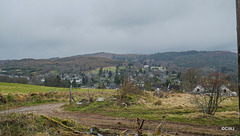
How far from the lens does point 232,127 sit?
24.3 ft

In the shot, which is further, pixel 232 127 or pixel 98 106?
pixel 98 106

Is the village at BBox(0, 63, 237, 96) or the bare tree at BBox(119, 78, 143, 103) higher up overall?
the bare tree at BBox(119, 78, 143, 103)

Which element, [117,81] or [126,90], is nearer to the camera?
[126,90]

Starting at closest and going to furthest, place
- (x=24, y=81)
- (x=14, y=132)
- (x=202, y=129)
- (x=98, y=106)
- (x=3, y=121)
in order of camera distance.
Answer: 1. (x=14, y=132)
2. (x=3, y=121)
3. (x=202, y=129)
4. (x=98, y=106)
5. (x=24, y=81)

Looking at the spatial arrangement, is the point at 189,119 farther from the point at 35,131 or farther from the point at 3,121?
the point at 3,121

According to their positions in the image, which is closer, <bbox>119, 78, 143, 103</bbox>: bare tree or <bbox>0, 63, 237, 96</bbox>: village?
<bbox>119, 78, 143, 103</bbox>: bare tree

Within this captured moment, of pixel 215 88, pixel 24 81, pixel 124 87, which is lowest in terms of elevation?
pixel 24 81

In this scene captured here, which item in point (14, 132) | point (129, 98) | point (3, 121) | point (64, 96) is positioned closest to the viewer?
point (14, 132)

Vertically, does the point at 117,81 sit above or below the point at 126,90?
below

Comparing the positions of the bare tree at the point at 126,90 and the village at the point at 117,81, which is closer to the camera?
the bare tree at the point at 126,90

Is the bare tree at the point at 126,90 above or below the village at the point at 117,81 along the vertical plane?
above

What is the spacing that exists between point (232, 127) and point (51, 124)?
8.68m

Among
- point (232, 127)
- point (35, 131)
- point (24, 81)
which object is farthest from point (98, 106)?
point (24, 81)

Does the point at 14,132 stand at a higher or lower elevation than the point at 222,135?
higher
